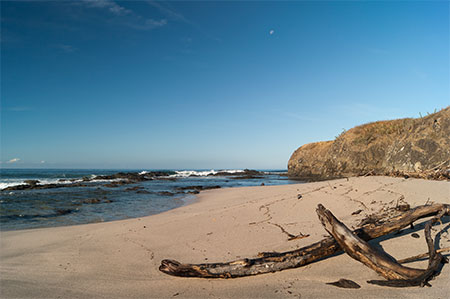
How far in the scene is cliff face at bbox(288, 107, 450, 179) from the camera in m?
12.4

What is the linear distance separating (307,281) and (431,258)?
1.38 meters

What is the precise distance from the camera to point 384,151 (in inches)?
893

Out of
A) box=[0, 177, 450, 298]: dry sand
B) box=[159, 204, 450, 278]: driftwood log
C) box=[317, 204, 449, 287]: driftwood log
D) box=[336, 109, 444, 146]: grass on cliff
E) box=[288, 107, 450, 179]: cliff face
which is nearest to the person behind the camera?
box=[317, 204, 449, 287]: driftwood log

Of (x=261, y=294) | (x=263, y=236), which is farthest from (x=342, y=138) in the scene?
(x=261, y=294)

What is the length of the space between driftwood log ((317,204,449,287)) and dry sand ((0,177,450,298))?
8cm

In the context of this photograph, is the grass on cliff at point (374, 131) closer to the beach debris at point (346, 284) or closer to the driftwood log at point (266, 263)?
the driftwood log at point (266, 263)

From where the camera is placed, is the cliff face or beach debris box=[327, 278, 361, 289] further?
the cliff face

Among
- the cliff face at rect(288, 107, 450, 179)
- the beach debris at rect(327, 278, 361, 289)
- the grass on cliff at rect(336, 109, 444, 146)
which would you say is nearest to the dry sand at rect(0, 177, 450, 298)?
the beach debris at rect(327, 278, 361, 289)

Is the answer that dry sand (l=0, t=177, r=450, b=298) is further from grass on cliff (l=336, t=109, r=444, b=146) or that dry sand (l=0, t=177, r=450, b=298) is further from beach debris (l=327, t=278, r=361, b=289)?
grass on cliff (l=336, t=109, r=444, b=146)

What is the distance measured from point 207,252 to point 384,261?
261cm

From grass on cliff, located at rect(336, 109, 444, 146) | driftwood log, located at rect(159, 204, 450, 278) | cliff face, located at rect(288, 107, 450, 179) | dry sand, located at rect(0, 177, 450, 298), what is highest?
grass on cliff, located at rect(336, 109, 444, 146)

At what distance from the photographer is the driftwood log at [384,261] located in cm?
252

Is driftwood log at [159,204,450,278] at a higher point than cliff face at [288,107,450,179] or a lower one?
lower

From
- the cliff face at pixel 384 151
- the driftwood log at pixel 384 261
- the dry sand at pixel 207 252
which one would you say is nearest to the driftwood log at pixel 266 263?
the dry sand at pixel 207 252
